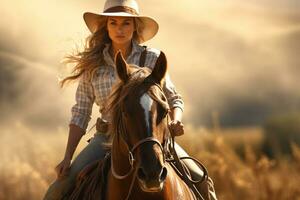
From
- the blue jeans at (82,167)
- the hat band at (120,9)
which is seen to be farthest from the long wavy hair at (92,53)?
the blue jeans at (82,167)

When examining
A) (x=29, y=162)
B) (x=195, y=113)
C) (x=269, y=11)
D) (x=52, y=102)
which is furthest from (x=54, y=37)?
(x=269, y=11)

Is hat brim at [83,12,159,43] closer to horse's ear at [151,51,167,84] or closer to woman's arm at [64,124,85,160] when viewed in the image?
woman's arm at [64,124,85,160]

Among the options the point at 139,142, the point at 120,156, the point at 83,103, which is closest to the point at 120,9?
the point at 83,103

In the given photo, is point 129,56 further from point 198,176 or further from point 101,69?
point 198,176

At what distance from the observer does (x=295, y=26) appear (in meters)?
34.8

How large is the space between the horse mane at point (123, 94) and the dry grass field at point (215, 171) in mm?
6015

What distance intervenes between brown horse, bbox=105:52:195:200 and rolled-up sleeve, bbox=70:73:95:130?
111 cm

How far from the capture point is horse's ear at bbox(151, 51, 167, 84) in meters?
6.91

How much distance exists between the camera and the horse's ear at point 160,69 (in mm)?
6914

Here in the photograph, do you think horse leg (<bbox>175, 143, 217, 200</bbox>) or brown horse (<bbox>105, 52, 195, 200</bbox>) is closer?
brown horse (<bbox>105, 52, 195, 200</bbox>)

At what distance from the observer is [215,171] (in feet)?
44.7

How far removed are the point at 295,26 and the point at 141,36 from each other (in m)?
26.9

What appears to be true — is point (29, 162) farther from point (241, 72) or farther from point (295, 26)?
point (295, 26)

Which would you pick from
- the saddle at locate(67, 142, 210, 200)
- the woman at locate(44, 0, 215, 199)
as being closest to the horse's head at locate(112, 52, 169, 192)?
the saddle at locate(67, 142, 210, 200)
